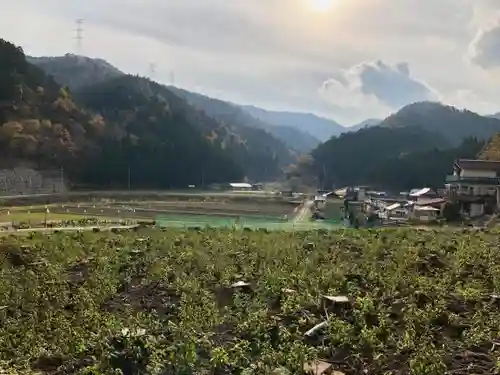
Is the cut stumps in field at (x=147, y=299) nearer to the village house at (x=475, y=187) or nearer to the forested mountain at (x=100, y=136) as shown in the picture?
the village house at (x=475, y=187)

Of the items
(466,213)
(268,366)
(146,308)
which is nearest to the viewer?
(268,366)

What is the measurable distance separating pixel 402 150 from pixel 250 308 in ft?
274

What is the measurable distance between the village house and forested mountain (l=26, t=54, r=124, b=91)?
8150 cm

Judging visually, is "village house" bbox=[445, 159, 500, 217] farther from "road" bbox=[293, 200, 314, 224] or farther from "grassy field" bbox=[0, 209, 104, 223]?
"grassy field" bbox=[0, 209, 104, 223]

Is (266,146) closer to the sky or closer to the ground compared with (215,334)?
closer to the sky

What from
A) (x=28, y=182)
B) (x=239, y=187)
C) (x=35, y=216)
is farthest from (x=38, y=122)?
(x=239, y=187)

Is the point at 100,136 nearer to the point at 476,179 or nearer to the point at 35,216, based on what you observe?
the point at 35,216

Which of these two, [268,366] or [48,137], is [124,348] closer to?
[268,366]

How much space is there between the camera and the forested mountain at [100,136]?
57.7m

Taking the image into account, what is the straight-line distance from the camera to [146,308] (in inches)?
515

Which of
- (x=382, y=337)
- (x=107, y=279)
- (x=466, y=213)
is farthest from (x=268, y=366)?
(x=466, y=213)

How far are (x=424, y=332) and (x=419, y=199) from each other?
38020 mm

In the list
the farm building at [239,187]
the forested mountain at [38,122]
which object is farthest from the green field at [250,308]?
the farm building at [239,187]

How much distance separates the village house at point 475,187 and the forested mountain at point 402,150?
88.5ft
